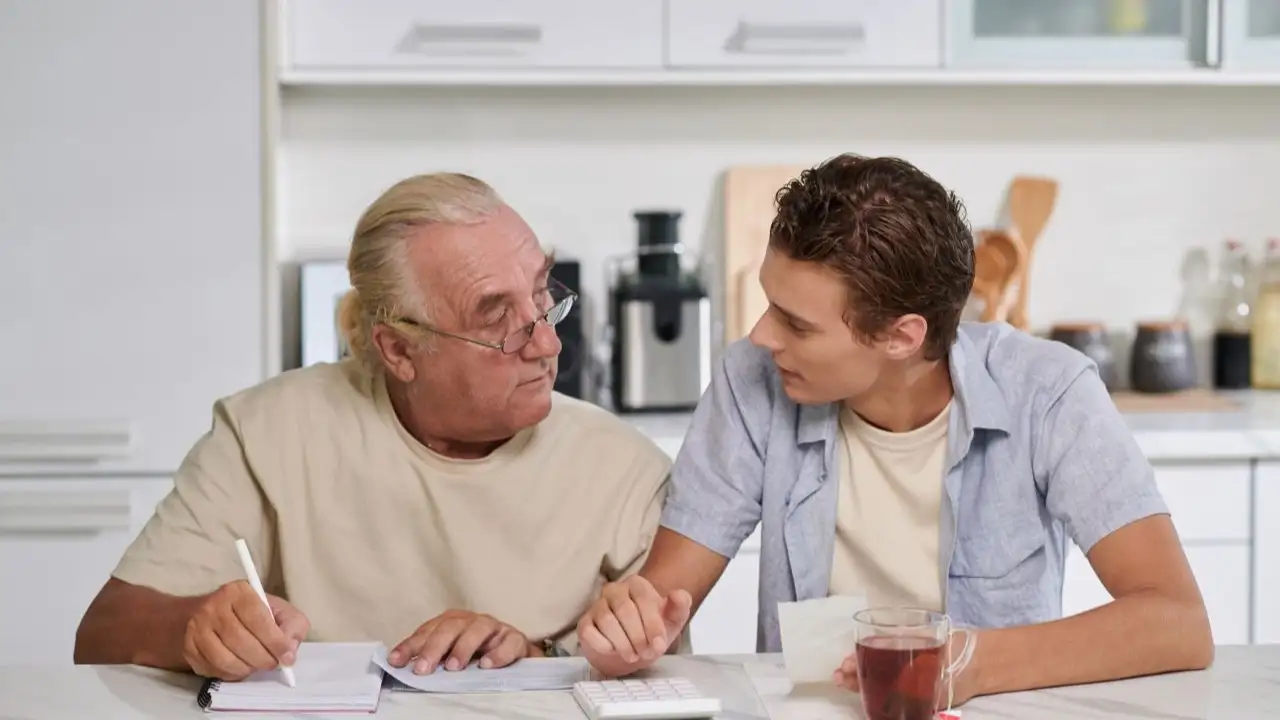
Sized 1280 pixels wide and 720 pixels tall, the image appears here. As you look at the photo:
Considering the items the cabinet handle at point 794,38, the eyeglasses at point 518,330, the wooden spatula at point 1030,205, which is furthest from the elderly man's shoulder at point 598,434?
the wooden spatula at point 1030,205

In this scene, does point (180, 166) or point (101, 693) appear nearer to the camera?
point (101, 693)

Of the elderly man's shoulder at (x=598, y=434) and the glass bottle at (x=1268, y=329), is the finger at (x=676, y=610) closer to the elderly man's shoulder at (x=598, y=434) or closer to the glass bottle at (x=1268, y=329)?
the elderly man's shoulder at (x=598, y=434)

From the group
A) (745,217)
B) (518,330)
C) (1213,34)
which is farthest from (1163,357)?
(518,330)

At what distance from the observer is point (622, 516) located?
1.85 meters

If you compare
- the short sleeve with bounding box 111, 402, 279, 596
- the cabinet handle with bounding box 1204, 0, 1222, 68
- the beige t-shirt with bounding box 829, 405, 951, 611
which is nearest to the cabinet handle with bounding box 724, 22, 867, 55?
the cabinet handle with bounding box 1204, 0, 1222, 68

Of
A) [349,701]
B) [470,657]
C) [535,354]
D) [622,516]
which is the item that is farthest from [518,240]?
[349,701]

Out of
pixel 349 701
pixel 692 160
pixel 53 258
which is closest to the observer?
pixel 349 701

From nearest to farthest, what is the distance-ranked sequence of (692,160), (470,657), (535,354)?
(470,657), (535,354), (692,160)

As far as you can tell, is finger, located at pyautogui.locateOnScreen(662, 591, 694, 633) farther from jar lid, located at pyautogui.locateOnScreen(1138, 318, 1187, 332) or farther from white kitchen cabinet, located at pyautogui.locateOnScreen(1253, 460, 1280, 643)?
jar lid, located at pyautogui.locateOnScreen(1138, 318, 1187, 332)

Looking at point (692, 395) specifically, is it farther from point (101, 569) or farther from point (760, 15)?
point (101, 569)

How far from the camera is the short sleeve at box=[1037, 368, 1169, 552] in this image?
5.36 feet

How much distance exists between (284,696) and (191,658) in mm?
123

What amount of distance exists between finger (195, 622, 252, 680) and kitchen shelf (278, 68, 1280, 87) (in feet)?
5.72

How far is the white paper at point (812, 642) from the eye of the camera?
1.42 m
